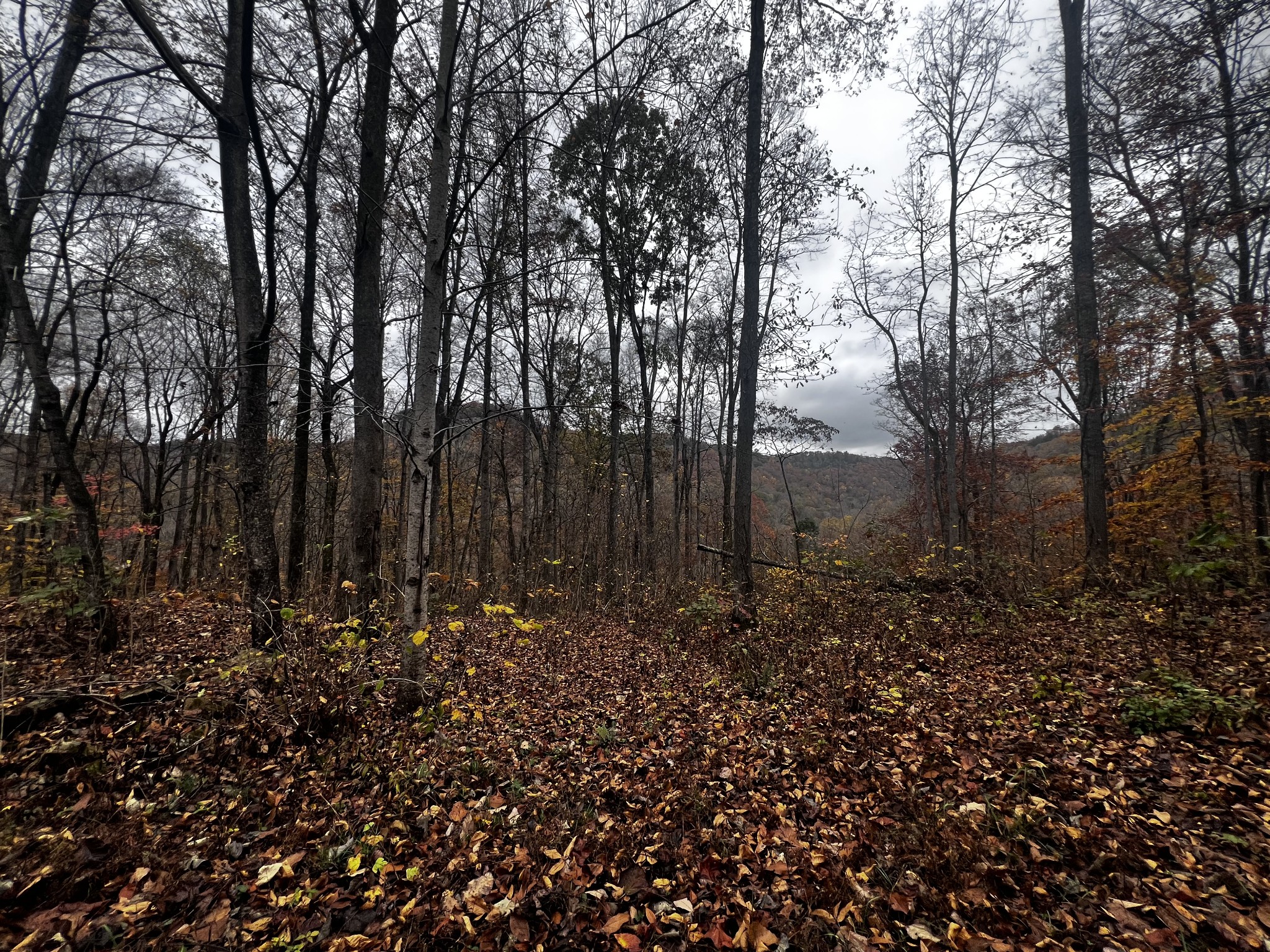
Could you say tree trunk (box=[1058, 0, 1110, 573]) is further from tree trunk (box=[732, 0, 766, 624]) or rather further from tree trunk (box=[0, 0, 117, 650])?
tree trunk (box=[0, 0, 117, 650])

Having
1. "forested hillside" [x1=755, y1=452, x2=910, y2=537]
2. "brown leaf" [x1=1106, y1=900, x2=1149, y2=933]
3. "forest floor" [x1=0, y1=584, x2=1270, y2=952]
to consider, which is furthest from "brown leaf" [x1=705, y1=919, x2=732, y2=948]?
"forested hillside" [x1=755, y1=452, x2=910, y2=537]

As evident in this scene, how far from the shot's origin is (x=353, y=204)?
7898 millimetres

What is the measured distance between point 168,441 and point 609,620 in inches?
574

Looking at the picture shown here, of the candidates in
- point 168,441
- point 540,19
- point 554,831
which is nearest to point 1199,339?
point 540,19

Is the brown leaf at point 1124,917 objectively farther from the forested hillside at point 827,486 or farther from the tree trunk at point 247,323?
the forested hillside at point 827,486

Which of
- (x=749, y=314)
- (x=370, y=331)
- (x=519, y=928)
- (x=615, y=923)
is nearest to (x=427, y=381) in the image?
(x=370, y=331)

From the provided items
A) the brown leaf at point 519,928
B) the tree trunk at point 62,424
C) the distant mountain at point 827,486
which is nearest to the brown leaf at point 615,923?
the brown leaf at point 519,928

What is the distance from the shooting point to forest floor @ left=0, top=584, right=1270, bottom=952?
7.10 ft

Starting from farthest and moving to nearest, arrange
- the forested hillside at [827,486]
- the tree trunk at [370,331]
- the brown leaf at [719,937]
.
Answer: the forested hillside at [827,486]
the tree trunk at [370,331]
the brown leaf at [719,937]

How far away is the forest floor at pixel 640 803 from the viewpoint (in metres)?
2.16

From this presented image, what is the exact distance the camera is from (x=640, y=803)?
3.22m

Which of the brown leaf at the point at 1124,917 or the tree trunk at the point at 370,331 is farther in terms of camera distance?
the tree trunk at the point at 370,331

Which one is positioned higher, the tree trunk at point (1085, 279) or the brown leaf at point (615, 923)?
the tree trunk at point (1085, 279)

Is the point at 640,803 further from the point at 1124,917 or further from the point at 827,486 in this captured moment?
the point at 827,486
